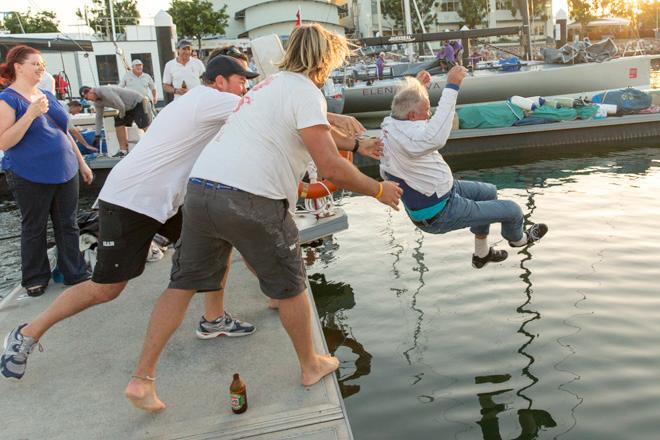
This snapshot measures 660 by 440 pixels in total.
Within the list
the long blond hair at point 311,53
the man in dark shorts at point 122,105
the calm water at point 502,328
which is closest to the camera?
the long blond hair at point 311,53

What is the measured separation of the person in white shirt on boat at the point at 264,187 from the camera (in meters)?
3.16

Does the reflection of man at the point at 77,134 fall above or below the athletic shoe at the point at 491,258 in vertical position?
above

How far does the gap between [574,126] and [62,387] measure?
46.8 ft

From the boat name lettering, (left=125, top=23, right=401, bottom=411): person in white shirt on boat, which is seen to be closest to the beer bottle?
(left=125, top=23, right=401, bottom=411): person in white shirt on boat

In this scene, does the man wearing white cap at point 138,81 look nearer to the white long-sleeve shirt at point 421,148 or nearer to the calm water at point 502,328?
the calm water at point 502,328

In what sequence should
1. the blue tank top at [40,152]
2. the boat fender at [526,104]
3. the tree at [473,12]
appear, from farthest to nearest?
1. the tree at [473,12]
2. the boat fender at [526,104]
3. the blue tank top at [40,152]

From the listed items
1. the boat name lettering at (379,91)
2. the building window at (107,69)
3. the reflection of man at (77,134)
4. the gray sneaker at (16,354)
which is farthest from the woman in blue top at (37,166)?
the building window at (107,69)

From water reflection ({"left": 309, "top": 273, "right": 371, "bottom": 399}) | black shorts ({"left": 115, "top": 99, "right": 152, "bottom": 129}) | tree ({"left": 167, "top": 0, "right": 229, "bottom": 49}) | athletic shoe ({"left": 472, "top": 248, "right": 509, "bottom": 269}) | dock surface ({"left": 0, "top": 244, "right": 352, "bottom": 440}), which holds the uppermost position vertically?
tree ({"left": 167, "top": 0, "right": 229, "bottom": 49})

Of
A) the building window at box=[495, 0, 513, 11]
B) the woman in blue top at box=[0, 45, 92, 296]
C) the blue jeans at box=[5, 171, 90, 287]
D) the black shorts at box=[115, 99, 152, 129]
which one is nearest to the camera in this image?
the woman in blue top at box=[0, 45, 92, 296]

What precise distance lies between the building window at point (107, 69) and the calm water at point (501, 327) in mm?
18473

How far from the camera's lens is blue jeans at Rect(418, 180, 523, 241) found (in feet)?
15.8

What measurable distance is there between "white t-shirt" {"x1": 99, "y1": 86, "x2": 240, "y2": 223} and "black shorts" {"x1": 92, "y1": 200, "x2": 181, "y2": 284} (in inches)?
2.3

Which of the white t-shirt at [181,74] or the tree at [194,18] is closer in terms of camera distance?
the white t-shirt at [181,74]

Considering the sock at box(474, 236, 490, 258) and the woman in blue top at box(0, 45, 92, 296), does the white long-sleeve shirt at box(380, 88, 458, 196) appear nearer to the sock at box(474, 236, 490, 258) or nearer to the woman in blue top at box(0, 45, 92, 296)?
the sock at box(474, 236, 490, 258)
